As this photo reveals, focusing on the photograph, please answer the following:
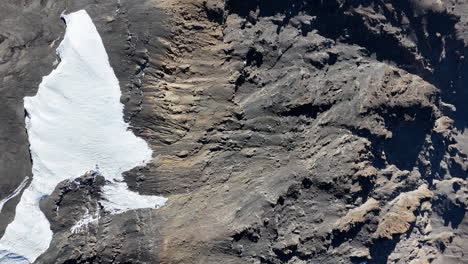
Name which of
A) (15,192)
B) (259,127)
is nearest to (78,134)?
(15,192)

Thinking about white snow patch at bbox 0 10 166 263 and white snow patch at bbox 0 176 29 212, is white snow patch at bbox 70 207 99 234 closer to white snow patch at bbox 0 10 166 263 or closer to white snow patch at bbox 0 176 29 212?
white snow patch at bbox 0 10 166 263

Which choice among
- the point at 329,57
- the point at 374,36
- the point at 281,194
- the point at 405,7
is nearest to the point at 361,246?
the point at 281,194

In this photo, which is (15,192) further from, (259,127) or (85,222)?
(259,127)

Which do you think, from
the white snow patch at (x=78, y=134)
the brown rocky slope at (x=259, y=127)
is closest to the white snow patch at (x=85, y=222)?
the brown rocky slope at (x=259, y=127)

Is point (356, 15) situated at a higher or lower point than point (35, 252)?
higher

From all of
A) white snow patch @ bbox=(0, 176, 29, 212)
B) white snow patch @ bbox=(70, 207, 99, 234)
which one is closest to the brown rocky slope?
white snow patch @ bbox=(70, 207, 99, 234)

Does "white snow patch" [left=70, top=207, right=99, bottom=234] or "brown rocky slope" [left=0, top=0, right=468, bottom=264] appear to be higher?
"brown rocky slope" [left=0, top=0, right=468, bottom=264]

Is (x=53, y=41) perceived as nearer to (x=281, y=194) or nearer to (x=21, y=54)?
(x=21, y=54)

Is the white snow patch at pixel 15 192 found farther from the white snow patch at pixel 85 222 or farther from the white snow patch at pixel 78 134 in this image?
the white snow patch at pixel 85 222
